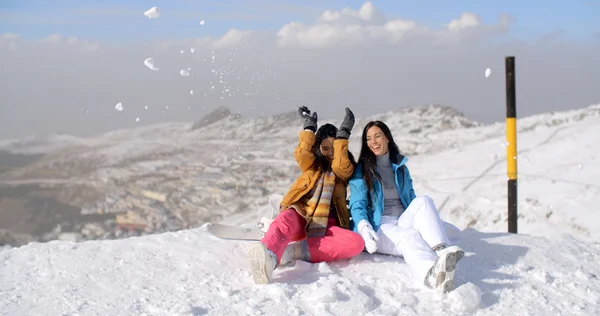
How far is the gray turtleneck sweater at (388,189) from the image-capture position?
13.2 feet

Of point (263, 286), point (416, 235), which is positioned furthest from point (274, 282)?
point (416, 235)

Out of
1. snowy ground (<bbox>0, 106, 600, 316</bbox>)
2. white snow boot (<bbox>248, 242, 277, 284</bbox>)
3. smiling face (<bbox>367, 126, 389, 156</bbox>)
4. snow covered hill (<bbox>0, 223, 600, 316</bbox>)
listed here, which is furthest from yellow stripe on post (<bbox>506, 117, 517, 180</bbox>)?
white snow boot (<bbox>248, 242, 277, 284</bbox>)

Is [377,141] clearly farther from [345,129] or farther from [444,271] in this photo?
[444,271]

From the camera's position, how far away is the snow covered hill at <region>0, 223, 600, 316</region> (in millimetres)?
3041

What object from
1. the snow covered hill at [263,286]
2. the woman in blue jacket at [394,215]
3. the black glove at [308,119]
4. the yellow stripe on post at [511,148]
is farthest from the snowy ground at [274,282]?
the yellow stripe on post at [511,148]

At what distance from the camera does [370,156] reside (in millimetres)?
4109

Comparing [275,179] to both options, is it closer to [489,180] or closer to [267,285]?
[489,180]

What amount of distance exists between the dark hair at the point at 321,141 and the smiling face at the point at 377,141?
0.52 feet

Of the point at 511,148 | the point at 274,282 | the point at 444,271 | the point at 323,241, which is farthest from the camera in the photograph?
the point at 511,148

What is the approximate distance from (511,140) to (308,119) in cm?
247

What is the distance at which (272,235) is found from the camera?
3531 millimetres

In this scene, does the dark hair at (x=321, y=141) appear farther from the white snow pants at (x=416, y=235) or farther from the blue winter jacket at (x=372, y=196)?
the white snow pants at (x=416, y=235)

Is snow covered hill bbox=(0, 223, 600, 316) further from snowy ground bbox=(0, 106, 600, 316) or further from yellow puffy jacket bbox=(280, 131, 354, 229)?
yellow puffy jacket bbox=(280, 131, 354, 229)

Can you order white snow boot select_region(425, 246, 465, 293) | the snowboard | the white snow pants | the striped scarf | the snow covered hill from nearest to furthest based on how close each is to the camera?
1. the snow covered hill
2. white snow boot select_region(425, 246, 465, 293)
3. the white snow pants
4. the striped scarf
5. the snowboard
